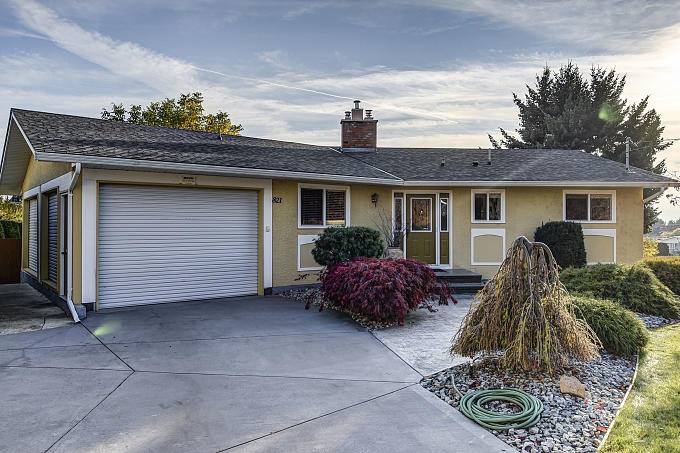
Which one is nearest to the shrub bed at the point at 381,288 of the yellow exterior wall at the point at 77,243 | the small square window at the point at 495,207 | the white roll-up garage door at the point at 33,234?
the yellow exterior wall at the point at 77,243

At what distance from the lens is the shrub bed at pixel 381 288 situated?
296 inches

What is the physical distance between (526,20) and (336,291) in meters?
7.51

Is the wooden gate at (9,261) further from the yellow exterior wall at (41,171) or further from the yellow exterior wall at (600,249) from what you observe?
the yellow exterior wall at (600,249)

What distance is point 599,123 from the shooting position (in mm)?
29422

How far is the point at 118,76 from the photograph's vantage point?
47.6 ft

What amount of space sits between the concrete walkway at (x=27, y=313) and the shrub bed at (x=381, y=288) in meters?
4.61

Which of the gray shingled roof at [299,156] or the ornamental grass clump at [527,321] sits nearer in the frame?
the ornamental grass clump at [527,321]

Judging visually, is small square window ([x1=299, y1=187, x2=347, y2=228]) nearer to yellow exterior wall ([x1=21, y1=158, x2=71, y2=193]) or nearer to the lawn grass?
yellow exterior wall ([x1=21, y1=158, x2=71, y2=193])

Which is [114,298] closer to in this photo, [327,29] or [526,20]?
[327,29]

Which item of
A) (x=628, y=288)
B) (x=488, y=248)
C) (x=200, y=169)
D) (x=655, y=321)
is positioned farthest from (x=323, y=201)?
(x=655, y=321)

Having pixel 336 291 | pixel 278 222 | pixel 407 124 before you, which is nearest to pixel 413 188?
pixel 278 222

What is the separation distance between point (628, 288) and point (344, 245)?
5559mm

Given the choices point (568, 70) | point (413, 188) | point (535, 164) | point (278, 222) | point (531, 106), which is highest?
point (568, 70)

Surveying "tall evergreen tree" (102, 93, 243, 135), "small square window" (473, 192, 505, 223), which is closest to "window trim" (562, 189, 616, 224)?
"small square window" (473, 192, 505, 223)
